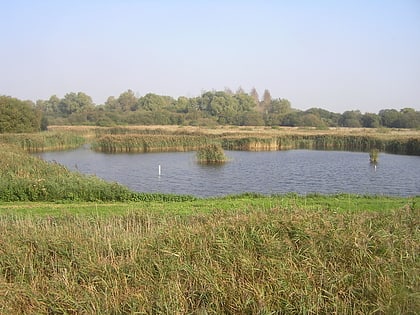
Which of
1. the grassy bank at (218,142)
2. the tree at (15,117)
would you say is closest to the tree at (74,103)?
the tree at (15,117)

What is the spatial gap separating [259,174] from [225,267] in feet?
67.2

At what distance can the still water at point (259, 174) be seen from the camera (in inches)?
858

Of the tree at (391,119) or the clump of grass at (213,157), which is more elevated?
the tree at (391,119)

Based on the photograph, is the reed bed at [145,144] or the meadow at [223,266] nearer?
the meadow at [223,266]

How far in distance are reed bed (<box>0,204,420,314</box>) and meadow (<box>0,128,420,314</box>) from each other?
0.02m

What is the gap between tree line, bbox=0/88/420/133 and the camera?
173ft

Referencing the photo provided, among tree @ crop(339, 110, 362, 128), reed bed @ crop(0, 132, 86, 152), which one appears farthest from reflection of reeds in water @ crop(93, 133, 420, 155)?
tree @ crop(339, 110, 362, 128)

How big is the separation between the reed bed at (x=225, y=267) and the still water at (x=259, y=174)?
1211 cm

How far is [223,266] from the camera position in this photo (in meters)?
6.73

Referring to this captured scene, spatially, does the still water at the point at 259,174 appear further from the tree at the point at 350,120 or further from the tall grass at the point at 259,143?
the tree at the point at 350,120

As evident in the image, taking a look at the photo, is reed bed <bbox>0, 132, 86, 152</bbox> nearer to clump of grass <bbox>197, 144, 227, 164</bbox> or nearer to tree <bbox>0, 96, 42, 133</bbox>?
tree <bbox>0, 96, 42, 133</bbox>

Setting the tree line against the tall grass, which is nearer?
the tall grass

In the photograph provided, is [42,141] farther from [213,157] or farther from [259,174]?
[259,174]

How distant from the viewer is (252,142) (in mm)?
46188
